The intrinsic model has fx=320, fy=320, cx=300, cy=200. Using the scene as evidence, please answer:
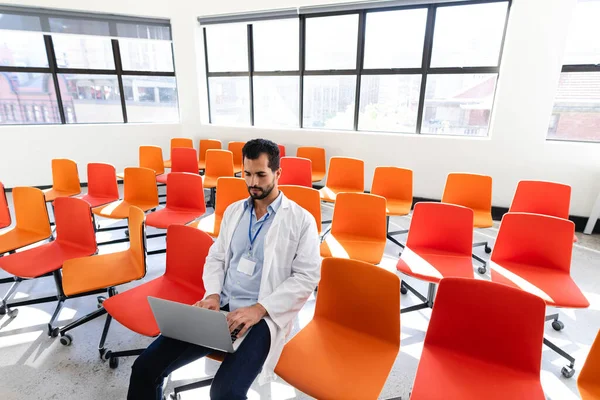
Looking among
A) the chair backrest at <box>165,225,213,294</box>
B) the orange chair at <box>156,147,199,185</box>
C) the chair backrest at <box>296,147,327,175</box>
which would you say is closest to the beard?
the chair backrest at <box>165,225,213,294</box>

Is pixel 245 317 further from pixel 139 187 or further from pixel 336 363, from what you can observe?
pixel 139 187

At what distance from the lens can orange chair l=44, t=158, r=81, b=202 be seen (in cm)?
371

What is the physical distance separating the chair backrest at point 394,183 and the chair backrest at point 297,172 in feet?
2.51

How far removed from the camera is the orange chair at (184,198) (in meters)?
3.02

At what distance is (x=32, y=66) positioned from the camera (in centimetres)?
501

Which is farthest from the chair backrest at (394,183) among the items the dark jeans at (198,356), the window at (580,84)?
the dark jeans at (198,356)

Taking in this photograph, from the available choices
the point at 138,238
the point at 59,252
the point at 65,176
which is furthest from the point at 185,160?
the point at 138,238

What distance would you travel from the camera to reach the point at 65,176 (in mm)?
3744

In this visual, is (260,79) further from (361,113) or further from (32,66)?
(32,66)

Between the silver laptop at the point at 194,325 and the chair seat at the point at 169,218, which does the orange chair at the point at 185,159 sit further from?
the silver laptop at the point at 194,325

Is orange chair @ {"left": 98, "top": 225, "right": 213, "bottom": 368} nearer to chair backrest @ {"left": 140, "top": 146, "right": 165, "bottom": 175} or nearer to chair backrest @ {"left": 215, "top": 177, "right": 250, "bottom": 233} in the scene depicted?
chair backrest @ {"left": 215, "top": 177, "right": 250, "bottom": 233}

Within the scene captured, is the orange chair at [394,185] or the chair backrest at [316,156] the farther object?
the chair backrest at [316,156]

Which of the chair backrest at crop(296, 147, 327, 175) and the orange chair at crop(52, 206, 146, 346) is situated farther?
the chair backrest at crop(296, 147, 327, 175)

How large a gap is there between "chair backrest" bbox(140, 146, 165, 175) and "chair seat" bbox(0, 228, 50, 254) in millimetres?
2004
